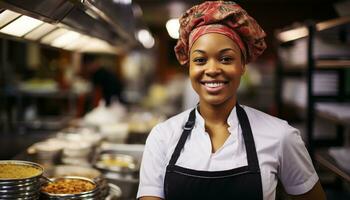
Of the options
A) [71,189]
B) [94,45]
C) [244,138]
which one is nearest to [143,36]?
[94,45]

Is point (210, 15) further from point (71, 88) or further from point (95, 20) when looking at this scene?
point (71, 88)

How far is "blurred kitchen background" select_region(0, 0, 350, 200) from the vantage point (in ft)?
8.70

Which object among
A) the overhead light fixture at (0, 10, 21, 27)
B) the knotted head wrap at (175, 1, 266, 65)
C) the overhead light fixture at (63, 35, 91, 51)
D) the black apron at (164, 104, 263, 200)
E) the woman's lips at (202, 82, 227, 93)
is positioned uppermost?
the overhead light fixture at (63, 35, 91, 51)

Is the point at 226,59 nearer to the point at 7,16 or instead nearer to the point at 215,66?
the point at 215,66

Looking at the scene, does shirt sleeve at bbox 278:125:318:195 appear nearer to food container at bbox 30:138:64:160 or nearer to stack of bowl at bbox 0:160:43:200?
stack of bowl at bbox 0:160:43:200

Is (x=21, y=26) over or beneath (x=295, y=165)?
over

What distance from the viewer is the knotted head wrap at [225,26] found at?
1.66 meters

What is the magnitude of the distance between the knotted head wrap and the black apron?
40 centimetres

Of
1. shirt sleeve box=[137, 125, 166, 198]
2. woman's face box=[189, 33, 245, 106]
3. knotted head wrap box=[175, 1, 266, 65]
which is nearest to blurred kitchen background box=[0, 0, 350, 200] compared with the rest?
knotted head wrap box=[175, 1, 266, 65]

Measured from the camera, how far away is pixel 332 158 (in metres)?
2.94

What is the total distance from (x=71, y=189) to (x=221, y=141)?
2.62 ft

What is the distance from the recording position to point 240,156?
1.71 metres

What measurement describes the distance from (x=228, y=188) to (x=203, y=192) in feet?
0.31

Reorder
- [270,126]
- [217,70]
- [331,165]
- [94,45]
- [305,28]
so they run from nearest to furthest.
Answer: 1. [217,70]
2. [270,126]
3. [331,165]
4. [305,28]
5. [94,45]
